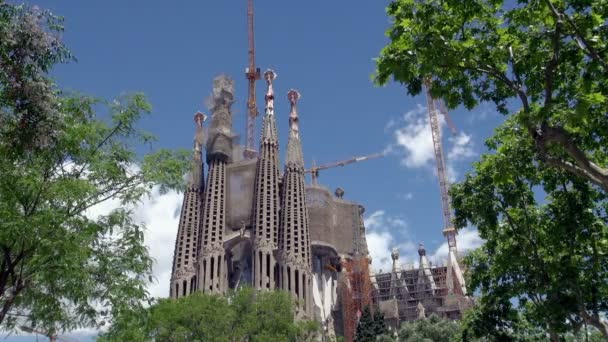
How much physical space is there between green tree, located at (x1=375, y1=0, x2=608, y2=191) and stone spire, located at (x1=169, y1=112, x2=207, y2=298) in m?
67.2

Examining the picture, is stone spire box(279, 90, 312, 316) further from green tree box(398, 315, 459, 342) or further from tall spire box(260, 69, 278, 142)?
green tree box(398, 315, 459, 342)

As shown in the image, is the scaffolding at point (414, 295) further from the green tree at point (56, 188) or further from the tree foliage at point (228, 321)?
the green tree at point (56, 188)

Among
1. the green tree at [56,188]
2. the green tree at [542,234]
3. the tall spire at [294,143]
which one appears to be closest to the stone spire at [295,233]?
the tall spire at [294,143]

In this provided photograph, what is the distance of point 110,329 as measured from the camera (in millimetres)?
13586

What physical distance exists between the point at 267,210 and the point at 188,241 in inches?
478

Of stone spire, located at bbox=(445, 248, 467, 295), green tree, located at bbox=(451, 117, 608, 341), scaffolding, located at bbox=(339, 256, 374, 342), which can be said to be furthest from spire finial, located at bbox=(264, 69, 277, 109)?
green tree, located at bbox=(451, 117, 608, 341)

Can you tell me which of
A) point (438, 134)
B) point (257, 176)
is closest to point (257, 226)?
Answer: point (257, 176)

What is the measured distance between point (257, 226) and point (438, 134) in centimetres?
5800

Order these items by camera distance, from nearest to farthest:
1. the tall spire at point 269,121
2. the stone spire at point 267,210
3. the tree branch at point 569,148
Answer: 1. the tree branch at point 569,148
2. the stone spire at point 267,210
3. the tall spire at point 269,121

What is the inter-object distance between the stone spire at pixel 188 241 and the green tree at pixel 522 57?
2645 inches

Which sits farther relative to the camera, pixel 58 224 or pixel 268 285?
pixel 268 285

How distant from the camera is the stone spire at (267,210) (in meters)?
77.1

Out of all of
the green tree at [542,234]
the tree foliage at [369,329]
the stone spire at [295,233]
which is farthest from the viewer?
the stone spire at [295,233]

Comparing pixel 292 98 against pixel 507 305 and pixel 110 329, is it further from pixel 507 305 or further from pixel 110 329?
pixel 110 329
